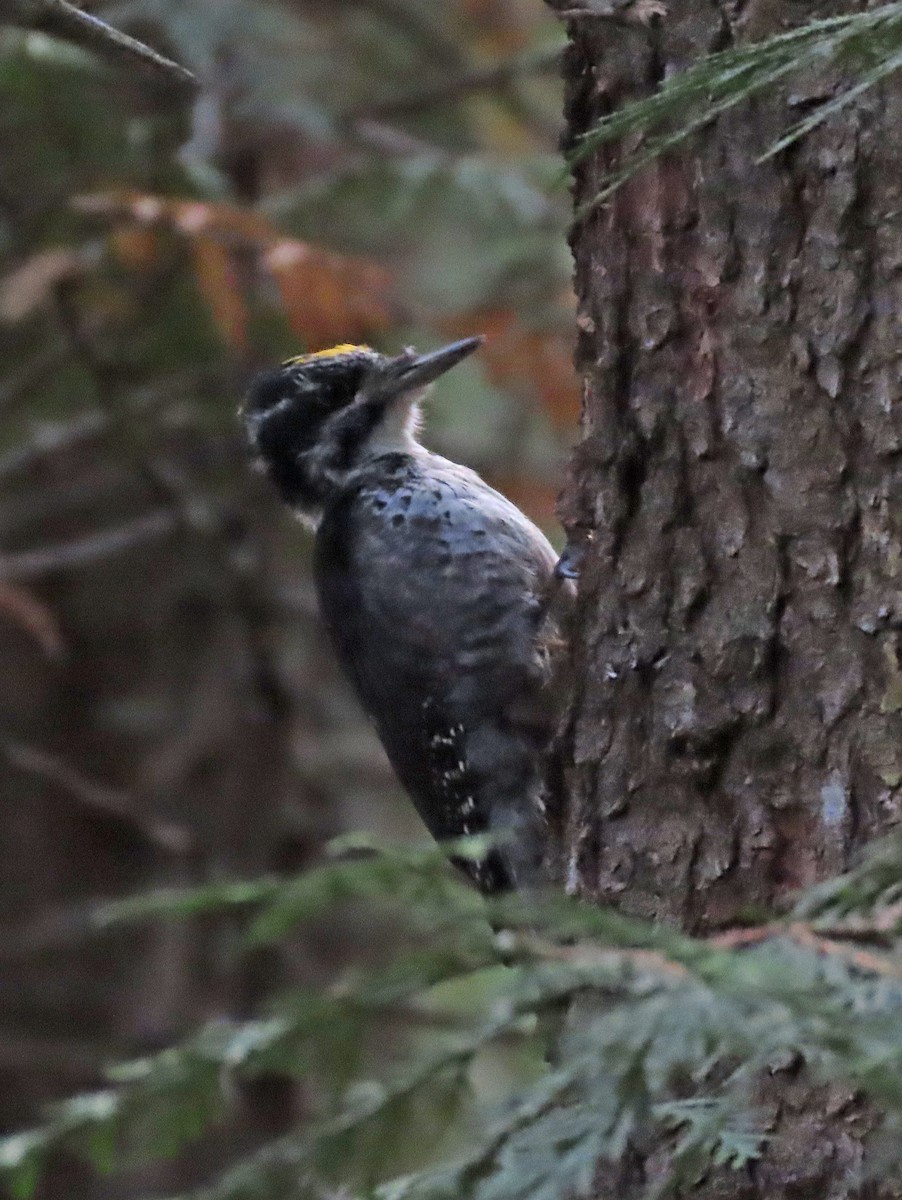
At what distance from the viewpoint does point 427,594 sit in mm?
4355

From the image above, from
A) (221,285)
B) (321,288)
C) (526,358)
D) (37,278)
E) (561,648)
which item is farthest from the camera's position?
(526,358)

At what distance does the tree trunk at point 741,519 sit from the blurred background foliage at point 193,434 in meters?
2.12

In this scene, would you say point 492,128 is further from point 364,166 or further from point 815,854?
point 815,854

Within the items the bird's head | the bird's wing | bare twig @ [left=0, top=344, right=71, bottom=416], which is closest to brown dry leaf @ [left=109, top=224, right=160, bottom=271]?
bare twig @ [left=0, top=344, right=71, bottom=416]

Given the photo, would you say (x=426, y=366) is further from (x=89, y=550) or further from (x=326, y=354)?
(x=89, y=550)

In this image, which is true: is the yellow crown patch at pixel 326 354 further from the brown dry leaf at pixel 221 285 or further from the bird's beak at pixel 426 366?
the brown dry leaf at pixel 221 285

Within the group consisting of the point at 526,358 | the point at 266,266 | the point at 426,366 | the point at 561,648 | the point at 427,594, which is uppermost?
the point at 266,266

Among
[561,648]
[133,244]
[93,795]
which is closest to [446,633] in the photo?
[561,648]

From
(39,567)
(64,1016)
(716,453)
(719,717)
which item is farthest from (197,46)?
(64,1016)

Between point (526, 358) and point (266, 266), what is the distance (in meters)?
1.11

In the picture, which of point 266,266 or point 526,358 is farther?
point 526,358

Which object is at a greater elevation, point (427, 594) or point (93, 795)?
point (93, 795)

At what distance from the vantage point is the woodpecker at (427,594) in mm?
4129

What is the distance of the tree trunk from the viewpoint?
274 centimetres
